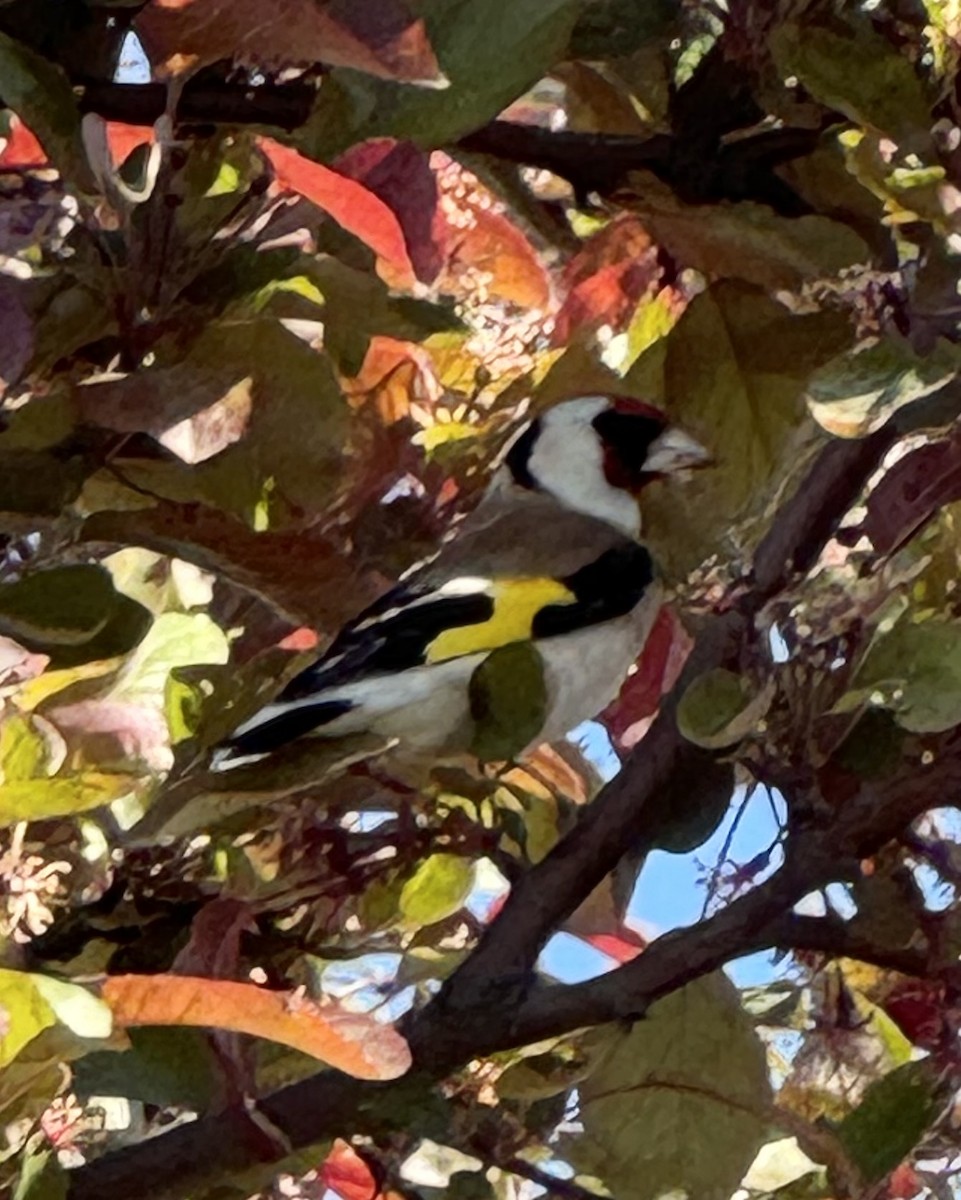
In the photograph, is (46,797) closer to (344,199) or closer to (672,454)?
(344,199)

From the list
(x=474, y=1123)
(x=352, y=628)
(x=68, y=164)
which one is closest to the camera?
(x=68, y=164)

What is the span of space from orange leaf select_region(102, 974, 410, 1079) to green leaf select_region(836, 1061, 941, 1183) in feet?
0.48

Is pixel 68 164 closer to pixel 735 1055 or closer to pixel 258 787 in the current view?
pixel 258 787

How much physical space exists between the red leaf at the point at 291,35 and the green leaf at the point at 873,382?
12cm

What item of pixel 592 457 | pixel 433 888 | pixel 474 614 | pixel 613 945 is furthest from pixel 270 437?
pixel 592 457

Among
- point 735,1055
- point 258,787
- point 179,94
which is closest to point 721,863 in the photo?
point 735,1055

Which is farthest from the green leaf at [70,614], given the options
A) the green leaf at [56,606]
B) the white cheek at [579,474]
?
the white cheek at [579,474]

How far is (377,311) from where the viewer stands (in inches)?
21.3

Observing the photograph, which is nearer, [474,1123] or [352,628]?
[474,1123]

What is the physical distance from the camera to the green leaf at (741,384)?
565 mm

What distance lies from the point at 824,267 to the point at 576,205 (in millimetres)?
91

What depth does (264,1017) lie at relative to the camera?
0.43 meters

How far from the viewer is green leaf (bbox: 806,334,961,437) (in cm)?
47

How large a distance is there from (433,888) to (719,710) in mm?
141
